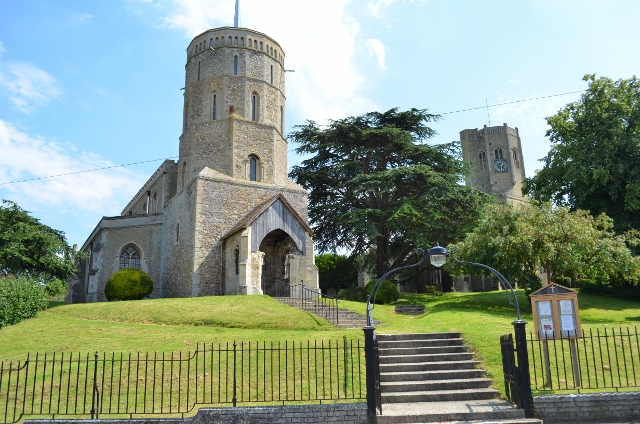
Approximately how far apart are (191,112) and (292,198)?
8.13 meters

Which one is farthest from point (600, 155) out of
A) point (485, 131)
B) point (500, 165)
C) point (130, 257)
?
point (485, 131)

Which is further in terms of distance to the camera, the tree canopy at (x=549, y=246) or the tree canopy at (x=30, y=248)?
the tree canopy at (x=30, y=248)

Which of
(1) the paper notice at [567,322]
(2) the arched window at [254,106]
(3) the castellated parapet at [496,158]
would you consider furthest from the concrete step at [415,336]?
(3) the castellated parapet at [496,158]

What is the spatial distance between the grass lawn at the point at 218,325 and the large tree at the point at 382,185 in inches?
277

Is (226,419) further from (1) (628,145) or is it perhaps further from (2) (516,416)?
(1) (628,145)

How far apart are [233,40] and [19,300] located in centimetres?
1858

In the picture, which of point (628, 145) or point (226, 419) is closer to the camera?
point (226, 419)

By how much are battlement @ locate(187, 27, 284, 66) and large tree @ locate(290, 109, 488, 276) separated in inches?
222

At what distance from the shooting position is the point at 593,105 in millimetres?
29750

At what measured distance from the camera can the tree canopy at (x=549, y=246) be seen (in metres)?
21.2

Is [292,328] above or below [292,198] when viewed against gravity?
below

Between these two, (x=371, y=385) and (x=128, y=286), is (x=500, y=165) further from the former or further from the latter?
(x=371, y=385)

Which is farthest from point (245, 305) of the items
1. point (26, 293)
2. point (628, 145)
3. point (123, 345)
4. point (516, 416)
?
point (628, 145)

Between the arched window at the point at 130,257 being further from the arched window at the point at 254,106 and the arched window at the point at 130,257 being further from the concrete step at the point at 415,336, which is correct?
the concrete step at the point at 415,336
